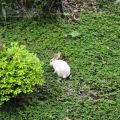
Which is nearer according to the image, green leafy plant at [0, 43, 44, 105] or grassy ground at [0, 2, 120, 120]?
green leafy plant at [0, 43, 44, 105]

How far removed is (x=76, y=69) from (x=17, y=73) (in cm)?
92

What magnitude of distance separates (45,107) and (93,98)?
1.78 feet

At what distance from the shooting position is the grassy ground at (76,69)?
3797 mm

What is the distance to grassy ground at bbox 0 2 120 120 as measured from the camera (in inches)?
149

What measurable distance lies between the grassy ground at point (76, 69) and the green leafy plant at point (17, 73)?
0.22m

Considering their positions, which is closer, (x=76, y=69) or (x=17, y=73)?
(x=17, y=73)

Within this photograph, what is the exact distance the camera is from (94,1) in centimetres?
568

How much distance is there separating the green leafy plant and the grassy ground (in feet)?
0.74

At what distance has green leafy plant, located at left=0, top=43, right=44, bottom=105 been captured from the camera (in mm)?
3645

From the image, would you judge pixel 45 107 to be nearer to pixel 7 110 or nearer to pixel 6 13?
pixel 7 110

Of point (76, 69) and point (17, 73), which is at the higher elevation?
point (17, 73)

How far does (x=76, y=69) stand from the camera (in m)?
4.36

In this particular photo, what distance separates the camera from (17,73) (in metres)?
3.68

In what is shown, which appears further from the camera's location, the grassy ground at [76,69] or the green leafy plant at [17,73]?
the grassy ground at [76,69]
